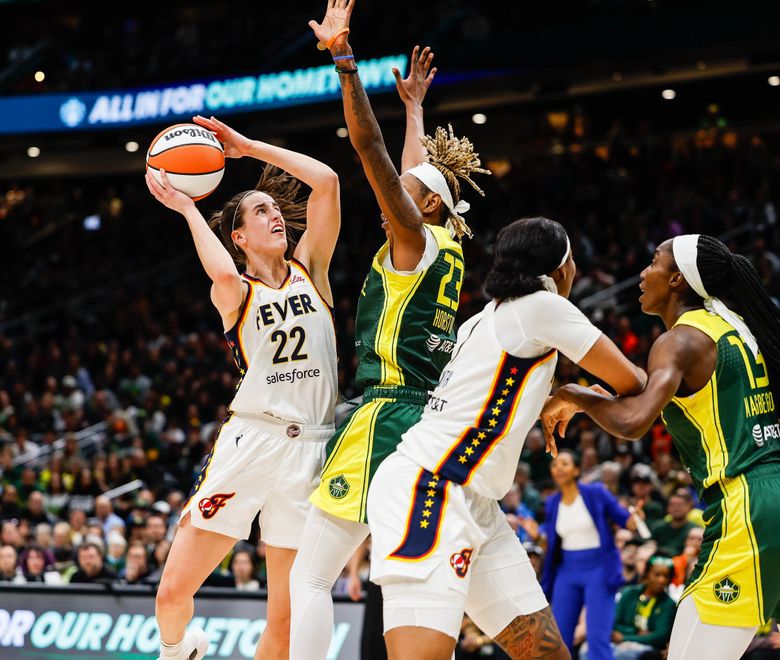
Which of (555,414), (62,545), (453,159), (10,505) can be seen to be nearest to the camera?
(555,414)

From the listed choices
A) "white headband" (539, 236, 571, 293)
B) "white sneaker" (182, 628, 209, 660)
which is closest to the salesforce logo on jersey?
"white sneaker" (182, 628, 209, 660)

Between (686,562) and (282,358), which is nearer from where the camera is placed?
(282,358)

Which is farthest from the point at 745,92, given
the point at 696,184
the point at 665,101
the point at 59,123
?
the point at 59,123

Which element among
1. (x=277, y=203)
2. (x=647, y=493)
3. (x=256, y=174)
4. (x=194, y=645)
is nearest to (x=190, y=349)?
(x=256, y=174)

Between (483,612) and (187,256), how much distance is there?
67.1 feet

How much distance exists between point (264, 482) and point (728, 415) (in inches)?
82.0

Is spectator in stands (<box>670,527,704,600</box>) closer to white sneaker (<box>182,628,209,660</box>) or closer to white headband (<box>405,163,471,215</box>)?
white sneaker (<box>182,628,209,660</box>)

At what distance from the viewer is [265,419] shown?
5.26m

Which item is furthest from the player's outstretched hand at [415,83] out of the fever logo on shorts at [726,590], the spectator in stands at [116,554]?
the spectator in stands at [116,554]

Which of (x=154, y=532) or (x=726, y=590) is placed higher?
(x=726, y=590)

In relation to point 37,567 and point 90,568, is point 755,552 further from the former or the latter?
point 37,567

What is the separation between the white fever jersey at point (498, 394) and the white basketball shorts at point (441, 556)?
72mm

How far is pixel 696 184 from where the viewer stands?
1839 cm

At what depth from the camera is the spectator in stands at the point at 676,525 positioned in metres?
9.84
